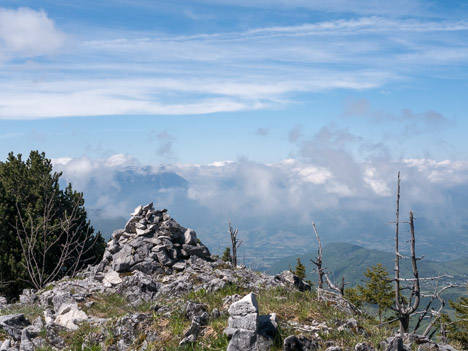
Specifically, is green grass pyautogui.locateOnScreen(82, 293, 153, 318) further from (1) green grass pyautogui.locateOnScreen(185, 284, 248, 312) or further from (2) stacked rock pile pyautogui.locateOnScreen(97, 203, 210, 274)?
(2) stacked rock pile pyautogui.locateOnScreen(97, 203, 210, 274)

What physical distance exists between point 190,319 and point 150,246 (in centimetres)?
1453

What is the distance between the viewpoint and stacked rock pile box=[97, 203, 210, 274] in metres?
26.0

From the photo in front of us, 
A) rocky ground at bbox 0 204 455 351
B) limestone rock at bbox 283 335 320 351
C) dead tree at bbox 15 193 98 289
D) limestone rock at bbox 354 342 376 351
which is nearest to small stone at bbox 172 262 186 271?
rocky ground at bbox 0 204 455 351

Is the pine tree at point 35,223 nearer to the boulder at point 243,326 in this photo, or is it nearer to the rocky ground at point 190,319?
the rocky ground at point 190,319

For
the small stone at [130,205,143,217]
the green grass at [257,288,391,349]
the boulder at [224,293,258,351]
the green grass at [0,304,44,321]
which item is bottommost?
the green grass at [0,304,44,321]

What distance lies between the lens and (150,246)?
27.7 m

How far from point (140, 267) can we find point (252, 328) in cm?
1562

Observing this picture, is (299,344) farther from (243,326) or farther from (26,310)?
(26,310)

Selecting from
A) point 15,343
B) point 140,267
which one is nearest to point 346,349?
point 15,343

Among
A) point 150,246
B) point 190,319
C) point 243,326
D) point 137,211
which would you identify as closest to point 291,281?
point 190,319

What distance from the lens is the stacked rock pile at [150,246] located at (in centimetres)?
2600

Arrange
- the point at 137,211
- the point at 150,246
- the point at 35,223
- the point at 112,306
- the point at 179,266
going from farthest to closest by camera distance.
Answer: the point at 35,223 < the point at 137,211 < the point at 150,246 < the point at 179,266 < the point at 112,306

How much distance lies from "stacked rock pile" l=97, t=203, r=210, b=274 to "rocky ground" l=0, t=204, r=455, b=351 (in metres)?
1.20

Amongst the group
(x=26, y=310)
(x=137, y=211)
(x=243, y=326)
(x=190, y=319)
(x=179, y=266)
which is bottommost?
(x=179, y=266)
